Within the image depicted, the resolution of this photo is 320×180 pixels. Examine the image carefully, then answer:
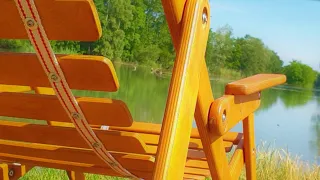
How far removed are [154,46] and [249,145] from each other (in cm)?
1251

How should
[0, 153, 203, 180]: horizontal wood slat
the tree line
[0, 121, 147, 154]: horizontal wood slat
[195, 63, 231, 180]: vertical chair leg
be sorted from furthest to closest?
1. the tree line
2. [0, 153, 203, 180]: horizontal wood slat
3. [0, 121, 147, 154]: horizontal wood slat
4. [195, 63, 231, 180]: vertical chair leg

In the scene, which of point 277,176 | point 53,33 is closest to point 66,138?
point 53,33

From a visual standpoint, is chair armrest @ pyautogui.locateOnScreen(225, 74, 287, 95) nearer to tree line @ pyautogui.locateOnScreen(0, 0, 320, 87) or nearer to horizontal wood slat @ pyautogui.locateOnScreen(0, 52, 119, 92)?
horizontal wood slat @ pyautogui.locateOnScreen(0, 52, 119, 92)

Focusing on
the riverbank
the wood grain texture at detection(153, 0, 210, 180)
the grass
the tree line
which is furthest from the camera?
the riverbank

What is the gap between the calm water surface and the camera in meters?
7.19

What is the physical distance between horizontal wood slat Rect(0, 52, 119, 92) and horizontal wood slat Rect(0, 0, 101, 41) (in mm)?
33

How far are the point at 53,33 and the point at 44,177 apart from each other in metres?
1.40

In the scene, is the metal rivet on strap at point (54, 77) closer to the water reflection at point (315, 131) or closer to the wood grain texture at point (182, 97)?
the wood grain texture at point (182, 97)

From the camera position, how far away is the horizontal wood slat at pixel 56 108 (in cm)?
74

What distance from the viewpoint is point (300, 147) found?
24.8ft

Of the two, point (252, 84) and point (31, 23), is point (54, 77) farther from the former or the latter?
point (252, 84)

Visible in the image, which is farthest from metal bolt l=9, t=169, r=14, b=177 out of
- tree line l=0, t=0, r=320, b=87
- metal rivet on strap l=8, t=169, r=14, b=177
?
A: tree line l=0, t=0, r=320, b=87

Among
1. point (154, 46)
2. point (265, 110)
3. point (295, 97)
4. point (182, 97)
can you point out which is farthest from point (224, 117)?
point (295, 97)

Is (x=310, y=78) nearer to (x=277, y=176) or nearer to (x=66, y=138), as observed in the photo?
(x=277, y=176)
